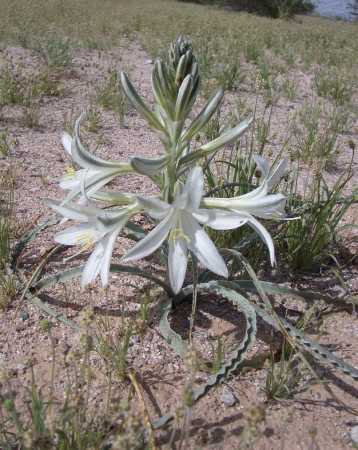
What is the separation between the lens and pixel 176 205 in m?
1.48

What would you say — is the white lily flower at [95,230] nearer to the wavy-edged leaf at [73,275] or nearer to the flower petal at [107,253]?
the flower petal at [107,253]

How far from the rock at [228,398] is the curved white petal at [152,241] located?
0.71 meters

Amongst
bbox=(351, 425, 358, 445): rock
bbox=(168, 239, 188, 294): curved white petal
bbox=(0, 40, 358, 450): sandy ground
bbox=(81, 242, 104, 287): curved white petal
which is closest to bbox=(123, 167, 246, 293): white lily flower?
bbox=(168, 239, 188, 294): curved white petal

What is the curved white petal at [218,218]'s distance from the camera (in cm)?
147

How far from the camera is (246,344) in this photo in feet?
5.61

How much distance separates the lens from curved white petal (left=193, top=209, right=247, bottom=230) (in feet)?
4.81

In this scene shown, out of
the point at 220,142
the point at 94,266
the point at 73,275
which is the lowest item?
the point at 73,275

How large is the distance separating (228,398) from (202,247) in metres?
0.67

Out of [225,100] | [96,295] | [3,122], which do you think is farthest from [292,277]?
[225,100]

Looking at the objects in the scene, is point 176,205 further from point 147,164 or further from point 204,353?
point 204,353

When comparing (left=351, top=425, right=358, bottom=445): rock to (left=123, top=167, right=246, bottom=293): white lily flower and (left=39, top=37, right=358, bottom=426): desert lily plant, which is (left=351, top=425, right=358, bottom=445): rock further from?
(left=123, top=167, right=246, bottom=293): white lily flower

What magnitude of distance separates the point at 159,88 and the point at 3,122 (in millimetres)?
3001

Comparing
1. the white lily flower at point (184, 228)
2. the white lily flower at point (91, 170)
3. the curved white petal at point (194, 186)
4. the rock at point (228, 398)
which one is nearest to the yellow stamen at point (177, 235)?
the white lily flower at point (184, 228)

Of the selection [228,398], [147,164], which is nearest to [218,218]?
[147,164]
